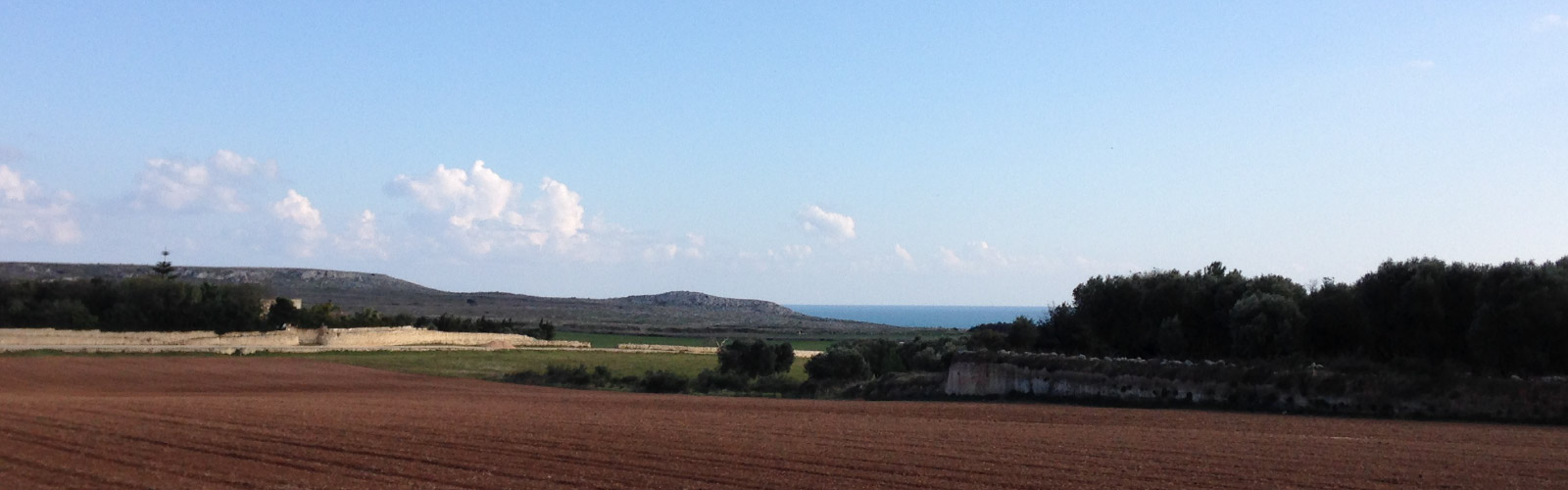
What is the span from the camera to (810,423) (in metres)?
23.3

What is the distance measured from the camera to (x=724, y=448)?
17953mm

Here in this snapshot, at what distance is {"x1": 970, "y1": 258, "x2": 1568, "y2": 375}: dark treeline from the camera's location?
28.7m

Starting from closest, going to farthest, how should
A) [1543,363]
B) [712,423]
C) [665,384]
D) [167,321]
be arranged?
1. [712,423]
2. [1543,363]
3. [665,384]
4. [167,321]

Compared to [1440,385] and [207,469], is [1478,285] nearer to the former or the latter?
[1440,385]

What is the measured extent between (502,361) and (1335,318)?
39172 mm

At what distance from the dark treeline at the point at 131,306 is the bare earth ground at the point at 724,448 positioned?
140 ft

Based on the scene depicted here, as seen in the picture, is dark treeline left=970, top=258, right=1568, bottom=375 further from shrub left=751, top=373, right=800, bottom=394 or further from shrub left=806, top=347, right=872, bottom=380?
shrub left=751, top=373, right=800, bottom=394

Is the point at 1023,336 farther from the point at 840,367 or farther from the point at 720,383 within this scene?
the point at 720,383

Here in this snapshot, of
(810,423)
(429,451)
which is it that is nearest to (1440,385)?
(810,423)

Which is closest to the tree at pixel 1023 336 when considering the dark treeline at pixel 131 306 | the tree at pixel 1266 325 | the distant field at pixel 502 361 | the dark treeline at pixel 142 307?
the tree at pixel 1266 325

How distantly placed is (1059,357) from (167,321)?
2168 inches

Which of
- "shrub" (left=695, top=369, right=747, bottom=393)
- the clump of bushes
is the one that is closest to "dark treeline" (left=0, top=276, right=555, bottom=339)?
the clump of bushes

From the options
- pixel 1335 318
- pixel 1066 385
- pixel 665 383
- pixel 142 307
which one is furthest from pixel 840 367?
pixel 142 307

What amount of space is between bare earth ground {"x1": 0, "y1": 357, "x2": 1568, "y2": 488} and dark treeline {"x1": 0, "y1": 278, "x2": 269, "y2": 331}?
42.5 meters
